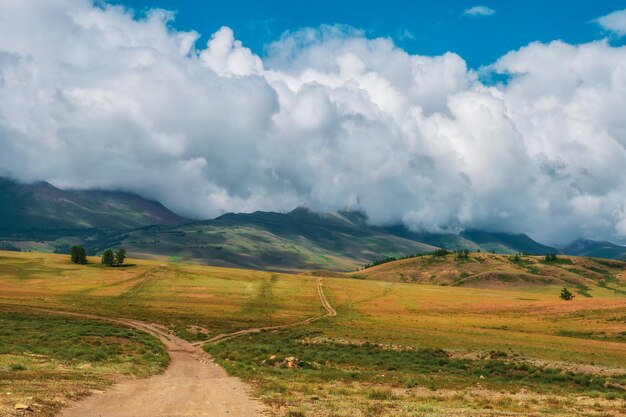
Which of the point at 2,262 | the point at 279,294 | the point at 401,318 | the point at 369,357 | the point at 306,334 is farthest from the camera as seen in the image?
the point at 2,262

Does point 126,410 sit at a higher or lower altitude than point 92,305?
higher

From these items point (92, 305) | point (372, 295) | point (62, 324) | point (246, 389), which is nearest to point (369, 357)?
point (246, 389)

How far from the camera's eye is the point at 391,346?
6188 centimetres

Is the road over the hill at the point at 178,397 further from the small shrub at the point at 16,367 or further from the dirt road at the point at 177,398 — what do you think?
the small shrub at the point at 16,367

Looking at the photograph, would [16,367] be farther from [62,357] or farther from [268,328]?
[268,328]

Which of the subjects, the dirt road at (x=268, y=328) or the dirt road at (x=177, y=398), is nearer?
the dirt road at (x=177, y=398)

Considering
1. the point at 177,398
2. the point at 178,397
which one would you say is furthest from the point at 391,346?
the point at 177,398

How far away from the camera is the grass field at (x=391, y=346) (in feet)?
105

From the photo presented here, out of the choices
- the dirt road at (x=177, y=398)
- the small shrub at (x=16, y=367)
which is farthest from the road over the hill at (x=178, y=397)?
the small shrub at (x=16, y=367)

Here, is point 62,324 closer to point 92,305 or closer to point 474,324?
point 92,305

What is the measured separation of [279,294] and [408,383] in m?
112

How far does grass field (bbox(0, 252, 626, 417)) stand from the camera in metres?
31.9

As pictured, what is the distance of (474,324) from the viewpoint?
313 ft

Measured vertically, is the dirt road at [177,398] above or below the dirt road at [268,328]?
above
